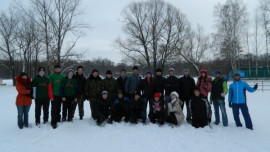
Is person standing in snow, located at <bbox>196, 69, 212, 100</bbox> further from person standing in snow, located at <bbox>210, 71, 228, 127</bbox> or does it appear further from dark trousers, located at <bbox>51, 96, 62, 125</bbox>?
dark trousers, located at <bbox>51, 96, 62, 125</bbox>

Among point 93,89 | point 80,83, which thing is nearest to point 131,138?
point 93,89

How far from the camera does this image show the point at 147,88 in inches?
251

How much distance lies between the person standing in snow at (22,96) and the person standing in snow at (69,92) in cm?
98

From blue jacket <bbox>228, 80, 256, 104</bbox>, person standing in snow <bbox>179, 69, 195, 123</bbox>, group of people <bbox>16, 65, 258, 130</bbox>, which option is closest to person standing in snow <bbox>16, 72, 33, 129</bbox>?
group of people <bbox>16, 65, 258, 130</bbox>

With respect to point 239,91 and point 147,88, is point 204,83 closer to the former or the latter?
point 239,91

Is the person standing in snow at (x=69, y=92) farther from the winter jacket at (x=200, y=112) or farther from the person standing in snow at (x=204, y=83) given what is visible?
the person standing in snow at (x=204, y=83)

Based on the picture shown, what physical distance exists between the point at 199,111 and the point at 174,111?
2.57ft

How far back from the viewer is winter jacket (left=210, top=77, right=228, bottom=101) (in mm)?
5770

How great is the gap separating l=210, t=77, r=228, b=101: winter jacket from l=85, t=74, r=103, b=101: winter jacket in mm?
3983

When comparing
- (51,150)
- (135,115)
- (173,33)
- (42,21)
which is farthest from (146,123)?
(173,33)

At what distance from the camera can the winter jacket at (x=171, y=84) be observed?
6.16 m

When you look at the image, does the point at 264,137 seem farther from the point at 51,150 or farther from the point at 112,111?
the point at 51,150

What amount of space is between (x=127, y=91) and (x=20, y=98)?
3.51m

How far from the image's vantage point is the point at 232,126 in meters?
5.57
